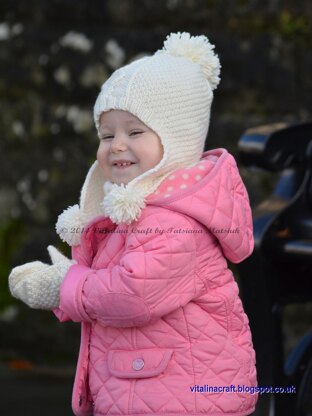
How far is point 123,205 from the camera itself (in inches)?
104

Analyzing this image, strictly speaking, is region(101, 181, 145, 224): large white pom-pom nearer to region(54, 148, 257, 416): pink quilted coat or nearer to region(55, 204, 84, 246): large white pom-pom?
region(54, 148, 257, 416): pink quilted coat

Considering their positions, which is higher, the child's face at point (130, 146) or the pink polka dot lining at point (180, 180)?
the child's face at point (130, 146)

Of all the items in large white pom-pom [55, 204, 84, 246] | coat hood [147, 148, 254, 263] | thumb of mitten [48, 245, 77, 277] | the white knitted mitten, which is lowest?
the white knitted mitten

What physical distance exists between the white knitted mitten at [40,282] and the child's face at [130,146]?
26cm

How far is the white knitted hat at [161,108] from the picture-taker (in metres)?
2.68

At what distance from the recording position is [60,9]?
4.93 meters

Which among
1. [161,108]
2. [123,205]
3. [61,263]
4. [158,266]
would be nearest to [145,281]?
[158,266]

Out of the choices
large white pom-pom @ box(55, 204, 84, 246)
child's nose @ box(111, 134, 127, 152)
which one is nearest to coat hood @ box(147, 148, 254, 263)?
child's nose @ box(111, 134, 127, 152)

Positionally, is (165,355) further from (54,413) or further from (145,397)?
(54,413)

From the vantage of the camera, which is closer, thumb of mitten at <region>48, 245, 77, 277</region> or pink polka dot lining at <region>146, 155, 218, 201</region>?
pink polka dot lining at <region>146, 155, 218, 201</region>

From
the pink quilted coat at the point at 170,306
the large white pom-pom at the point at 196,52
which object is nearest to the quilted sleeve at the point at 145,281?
the pink quilted coat at the point at 170,306

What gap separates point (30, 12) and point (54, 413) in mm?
1710

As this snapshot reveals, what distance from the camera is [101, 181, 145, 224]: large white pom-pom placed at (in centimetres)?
263

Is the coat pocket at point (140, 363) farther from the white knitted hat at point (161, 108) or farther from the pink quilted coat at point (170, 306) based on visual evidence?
the white knitted hat at point (161, 108)
